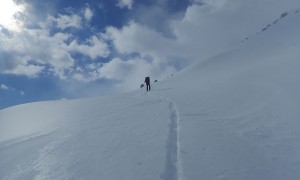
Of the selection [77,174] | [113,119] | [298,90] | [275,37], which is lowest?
[77,174]

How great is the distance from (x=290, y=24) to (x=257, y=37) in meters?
4.17

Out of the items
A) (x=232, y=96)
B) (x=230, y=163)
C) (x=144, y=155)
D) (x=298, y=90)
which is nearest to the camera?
(x=230, y=163)

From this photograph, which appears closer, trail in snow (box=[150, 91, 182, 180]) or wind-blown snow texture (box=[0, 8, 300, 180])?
trail in snow (box=[150, 91, 182, 180])

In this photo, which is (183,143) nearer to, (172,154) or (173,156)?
(172,154)

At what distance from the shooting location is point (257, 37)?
41.1 metres

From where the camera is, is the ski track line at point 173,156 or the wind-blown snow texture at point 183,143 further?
the wind-blown snow texture at point 183,143

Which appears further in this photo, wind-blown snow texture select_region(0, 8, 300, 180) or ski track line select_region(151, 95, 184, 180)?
wind-blown snow texture select_region(0, 8, 300, 180)

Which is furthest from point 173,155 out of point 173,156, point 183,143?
point 183,143

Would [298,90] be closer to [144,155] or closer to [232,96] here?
Result: [232,96]

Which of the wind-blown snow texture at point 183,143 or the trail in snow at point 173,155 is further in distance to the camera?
the wind-blown snow texture at point 183,143

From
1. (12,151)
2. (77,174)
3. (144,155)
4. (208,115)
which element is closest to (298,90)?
(208,115)

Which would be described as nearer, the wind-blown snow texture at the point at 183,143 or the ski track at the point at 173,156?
the ski track at the point at 173,156

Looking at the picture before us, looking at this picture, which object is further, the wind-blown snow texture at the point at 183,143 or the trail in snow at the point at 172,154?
the wind-blown snow texture at the point at 183,143

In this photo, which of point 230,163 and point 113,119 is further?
point 113,119
